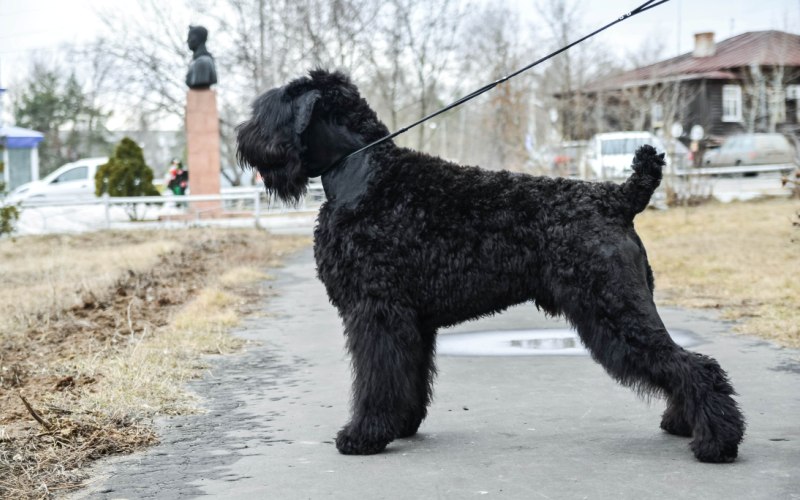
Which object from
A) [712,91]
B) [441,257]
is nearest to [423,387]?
[441,257]

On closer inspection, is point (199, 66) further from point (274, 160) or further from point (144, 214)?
point (274, 160)

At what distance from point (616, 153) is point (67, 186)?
22.8 meters

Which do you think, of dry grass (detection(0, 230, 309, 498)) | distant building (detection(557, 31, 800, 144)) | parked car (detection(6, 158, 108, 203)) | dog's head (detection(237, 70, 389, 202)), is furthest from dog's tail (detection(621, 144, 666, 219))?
parked car (detection(6, 158, 108, 203))

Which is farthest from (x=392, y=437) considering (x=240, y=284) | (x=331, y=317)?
(x=240, y=284)

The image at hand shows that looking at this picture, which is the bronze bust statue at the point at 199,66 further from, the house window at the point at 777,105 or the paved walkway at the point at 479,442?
the house window at the point at 777,105

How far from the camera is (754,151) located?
143ft

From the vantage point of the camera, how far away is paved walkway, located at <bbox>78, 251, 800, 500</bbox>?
4367mm

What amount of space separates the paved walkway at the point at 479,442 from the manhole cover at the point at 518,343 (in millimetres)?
299

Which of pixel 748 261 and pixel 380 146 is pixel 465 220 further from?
pixel 748 261

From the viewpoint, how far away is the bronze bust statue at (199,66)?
91.5ft

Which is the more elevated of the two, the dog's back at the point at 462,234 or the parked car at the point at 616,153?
the parked car at the point at 616,153

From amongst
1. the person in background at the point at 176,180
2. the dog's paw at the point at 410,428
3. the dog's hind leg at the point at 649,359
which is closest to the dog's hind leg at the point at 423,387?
the dog's paw at the point at 410,428

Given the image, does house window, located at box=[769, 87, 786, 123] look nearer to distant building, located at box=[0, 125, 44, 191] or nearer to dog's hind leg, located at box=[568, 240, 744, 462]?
distant building, located at box=[0, 125, 44, 191]

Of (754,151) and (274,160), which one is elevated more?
(754,151)
